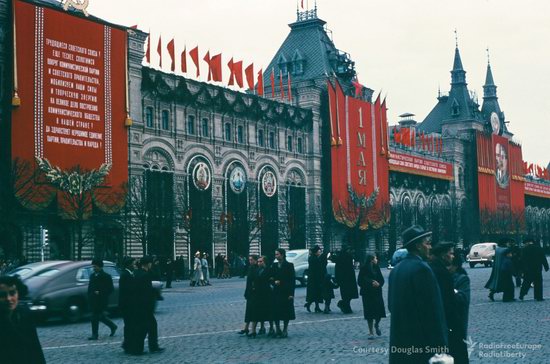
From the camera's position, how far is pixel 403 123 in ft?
391

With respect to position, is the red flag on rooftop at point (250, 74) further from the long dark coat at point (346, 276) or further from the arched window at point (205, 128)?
the long dark coat at point (346, 276)

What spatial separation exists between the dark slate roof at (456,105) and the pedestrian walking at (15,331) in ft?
333

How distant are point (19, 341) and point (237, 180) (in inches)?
2121

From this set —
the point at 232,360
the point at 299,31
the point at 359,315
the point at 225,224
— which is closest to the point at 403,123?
the point at 299,31

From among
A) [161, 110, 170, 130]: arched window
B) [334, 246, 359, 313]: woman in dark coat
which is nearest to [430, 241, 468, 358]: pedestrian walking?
[334, 246, 359, 313]: woman in dark coat

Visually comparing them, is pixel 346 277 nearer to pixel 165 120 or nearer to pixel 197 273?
pixel 197 273

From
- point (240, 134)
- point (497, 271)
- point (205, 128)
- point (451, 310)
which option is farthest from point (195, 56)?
point (451, 310)

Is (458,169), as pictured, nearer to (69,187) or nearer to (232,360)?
(69,187)

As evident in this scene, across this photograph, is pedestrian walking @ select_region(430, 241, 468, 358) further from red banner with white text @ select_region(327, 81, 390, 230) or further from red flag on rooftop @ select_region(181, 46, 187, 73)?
red banner with white text @ select_region(327, 81, 390, 230)

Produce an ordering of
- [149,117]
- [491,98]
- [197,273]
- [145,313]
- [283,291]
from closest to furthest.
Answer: [145,313] < [283,291] < [197,273] < [149,117] < [491,98]

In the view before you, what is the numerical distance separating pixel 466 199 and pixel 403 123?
79.4 feet

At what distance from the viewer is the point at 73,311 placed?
1888cm

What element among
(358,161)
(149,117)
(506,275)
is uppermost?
(149,117)

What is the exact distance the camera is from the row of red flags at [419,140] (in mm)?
83938
